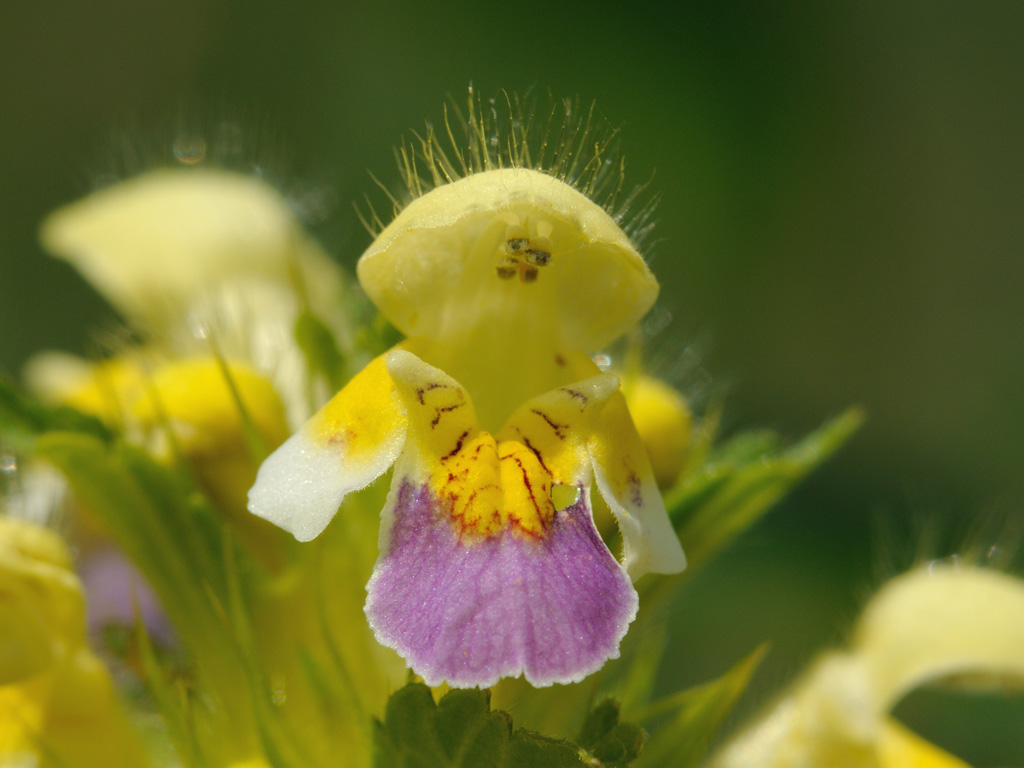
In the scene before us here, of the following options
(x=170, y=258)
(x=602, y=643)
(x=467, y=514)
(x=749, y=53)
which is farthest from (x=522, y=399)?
(x=749, y=53)

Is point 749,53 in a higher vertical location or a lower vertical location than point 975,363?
higher

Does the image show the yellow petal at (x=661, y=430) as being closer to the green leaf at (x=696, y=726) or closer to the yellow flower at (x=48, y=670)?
the green leaf at (x=696, y=726)

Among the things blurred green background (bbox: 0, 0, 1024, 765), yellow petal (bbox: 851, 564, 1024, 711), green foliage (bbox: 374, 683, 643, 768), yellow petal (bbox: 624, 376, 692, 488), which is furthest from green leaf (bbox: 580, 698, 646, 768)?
blurred green background (bbox: 0, 0, 1024, 765)

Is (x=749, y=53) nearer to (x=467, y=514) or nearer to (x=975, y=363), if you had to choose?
(x=975, y=363)

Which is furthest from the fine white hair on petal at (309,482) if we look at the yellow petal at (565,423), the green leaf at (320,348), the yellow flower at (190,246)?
the yellow flower at (190,246)

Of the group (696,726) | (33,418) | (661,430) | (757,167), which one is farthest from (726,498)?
(757,167)

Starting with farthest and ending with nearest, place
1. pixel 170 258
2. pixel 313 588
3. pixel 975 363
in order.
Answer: pixel 975 363
pixel 170 258
pixel 313 588

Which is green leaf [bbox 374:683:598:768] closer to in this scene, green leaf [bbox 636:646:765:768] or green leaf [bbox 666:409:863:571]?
green leaf [bbox 636:646:765:768]
